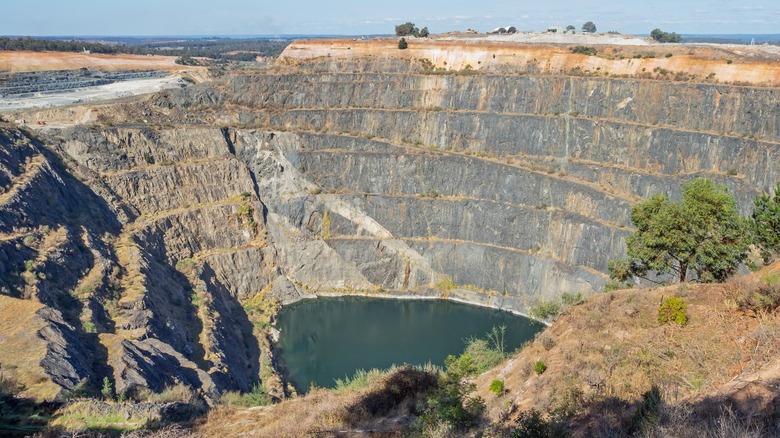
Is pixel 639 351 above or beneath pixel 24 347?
above

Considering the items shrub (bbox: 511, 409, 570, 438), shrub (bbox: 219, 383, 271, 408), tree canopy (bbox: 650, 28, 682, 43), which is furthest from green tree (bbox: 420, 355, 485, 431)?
tree canopy (bbox: 650, 28, 682, 43)

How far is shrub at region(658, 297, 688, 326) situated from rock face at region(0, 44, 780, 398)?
22.5 m

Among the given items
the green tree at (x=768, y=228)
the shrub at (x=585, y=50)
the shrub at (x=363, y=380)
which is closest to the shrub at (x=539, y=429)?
the shrub at (x=363, y=380)

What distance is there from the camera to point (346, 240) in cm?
4922

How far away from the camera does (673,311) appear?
692 inches

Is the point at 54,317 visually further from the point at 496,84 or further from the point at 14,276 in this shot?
the point at 496,84

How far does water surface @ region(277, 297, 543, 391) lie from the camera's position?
38219 millimetres

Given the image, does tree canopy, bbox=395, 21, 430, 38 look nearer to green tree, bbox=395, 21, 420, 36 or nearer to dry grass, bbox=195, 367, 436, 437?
green tree, bbox=395, 21, 420, 36

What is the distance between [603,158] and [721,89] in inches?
374

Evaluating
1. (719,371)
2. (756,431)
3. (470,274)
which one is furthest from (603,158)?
(756,431)

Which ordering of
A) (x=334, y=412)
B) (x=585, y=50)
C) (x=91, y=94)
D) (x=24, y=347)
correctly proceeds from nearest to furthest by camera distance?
(x=334, y=412), (x=24, y=347), (x=585, y=50), (x=91, y=94)

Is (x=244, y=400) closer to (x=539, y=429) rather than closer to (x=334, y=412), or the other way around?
(x=334, y=412)

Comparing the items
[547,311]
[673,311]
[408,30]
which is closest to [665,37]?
[408,30]

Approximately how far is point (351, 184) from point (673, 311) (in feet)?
119
